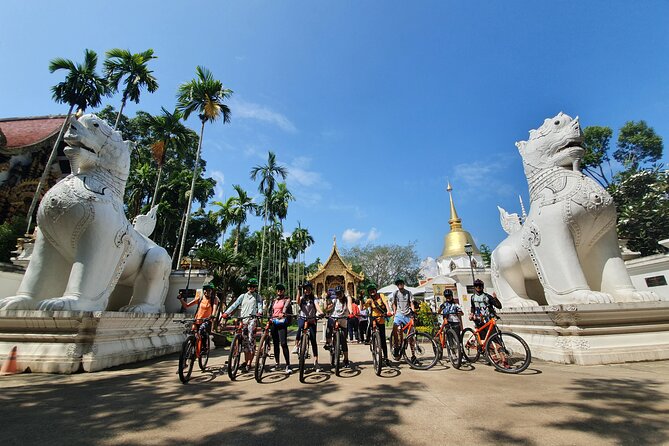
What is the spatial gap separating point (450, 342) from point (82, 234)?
6.53 meters

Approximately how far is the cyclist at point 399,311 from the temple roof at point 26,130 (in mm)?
22580

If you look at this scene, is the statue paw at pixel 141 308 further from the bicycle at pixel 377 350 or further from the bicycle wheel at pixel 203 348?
the bicycle at pixel 377 350

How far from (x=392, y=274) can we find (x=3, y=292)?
1663 inches

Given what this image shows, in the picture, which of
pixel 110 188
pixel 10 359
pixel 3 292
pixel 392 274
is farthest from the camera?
pixel 392 274

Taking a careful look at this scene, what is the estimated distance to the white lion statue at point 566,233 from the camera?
5094 mm

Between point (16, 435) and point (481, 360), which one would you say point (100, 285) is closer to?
point (16, 435)

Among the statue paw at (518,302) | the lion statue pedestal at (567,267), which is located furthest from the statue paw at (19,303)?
the statue paw at (518,302)

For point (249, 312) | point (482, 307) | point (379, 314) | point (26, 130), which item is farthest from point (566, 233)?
point (26, 130)

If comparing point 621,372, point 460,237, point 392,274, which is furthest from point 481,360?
point 392,274

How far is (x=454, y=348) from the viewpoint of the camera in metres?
5.28

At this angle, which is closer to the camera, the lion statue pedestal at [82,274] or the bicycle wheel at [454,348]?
the lion statue pedestal at [82,274]

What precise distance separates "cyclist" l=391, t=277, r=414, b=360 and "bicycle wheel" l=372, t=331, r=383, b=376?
771 millimetres

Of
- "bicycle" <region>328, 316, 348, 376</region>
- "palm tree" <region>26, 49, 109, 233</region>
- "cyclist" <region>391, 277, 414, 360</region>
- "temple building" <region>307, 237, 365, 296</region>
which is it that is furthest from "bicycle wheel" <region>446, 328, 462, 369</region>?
"temple building" <region>307, 237, 365, 296</region>

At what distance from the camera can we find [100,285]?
515 cm
